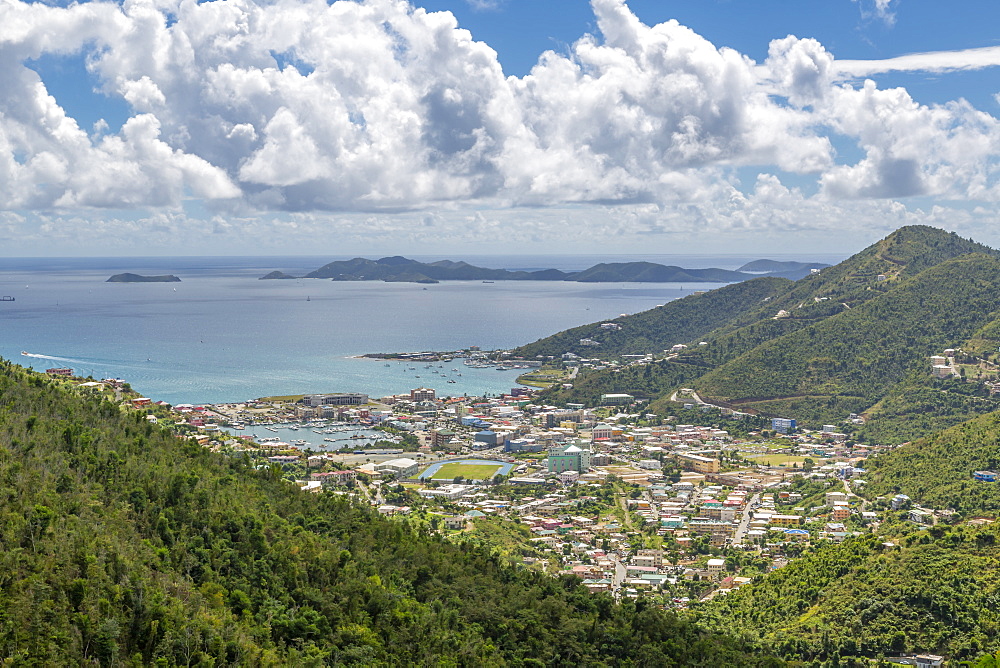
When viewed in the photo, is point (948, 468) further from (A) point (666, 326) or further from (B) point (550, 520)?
(A) point (666, 326)

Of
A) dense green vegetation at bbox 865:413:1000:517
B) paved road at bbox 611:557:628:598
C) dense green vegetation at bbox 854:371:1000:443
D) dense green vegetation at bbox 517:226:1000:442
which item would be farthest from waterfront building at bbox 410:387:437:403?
paved road at bbox 611:557:628:598

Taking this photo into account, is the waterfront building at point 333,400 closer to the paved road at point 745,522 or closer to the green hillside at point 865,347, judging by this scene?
the green hillside at point 865,347

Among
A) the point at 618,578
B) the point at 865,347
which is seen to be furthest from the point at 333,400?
the point at 618,578

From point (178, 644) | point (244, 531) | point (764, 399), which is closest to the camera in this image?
point (178, 644)

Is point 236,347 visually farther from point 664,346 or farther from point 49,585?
point 49,585

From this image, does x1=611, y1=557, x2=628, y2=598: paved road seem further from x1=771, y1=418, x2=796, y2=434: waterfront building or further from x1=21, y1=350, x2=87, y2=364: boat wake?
x1=21, y1=350, x2=87, y2=364: boat wake

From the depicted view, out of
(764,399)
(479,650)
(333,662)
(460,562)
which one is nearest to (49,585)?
(333,662)
